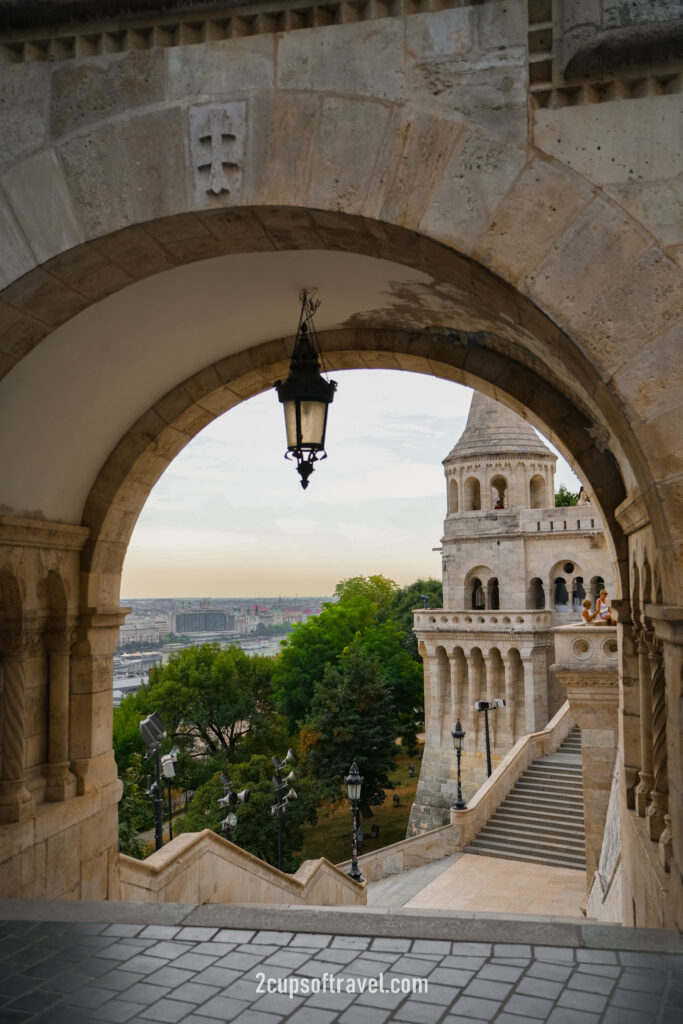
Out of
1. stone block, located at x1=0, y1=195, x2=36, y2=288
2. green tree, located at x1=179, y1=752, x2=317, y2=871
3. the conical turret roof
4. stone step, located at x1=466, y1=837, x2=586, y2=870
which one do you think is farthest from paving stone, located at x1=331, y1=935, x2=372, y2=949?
the conical turret roof

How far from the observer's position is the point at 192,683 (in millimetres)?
42031

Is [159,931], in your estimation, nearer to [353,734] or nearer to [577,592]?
[353,734]

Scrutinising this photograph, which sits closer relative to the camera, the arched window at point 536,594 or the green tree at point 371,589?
the arched window at point 536,594

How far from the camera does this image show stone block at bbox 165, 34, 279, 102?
13.0ft

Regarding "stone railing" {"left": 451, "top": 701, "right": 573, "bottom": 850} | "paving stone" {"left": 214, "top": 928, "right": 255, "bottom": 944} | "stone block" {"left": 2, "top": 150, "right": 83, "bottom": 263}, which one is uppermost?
"stone block" {"left": 2, "top": 150, "right": 83, "bottom": 263}

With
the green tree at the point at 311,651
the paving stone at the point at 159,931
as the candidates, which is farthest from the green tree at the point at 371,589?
the paving stone at the point at 159,931

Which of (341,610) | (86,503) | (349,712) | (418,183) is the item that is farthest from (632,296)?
(341,610)

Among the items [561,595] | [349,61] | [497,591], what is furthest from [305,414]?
[497,591]

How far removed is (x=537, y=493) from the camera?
4491 cm

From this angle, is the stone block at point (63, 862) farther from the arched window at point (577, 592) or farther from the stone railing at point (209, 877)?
the arched window at point (577, 592)

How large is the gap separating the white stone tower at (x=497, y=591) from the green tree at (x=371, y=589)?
19358mm

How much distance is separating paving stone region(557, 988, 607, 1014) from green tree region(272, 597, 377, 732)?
36.2 meters

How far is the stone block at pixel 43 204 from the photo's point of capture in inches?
159

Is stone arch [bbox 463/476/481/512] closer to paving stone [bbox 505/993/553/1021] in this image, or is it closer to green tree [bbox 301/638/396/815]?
green tree [bbox 301/638/396/815]
